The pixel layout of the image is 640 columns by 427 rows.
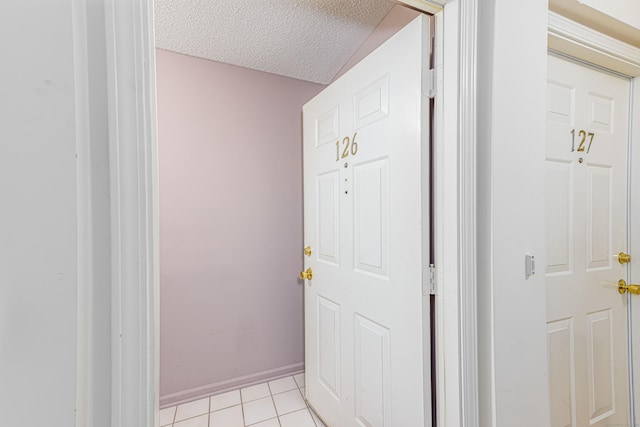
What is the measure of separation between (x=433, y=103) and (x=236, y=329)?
180cm

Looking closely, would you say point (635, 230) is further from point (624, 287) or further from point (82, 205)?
point (82, 205)

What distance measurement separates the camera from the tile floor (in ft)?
4.85

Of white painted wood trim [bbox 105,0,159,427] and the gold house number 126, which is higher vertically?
the gold house number 126

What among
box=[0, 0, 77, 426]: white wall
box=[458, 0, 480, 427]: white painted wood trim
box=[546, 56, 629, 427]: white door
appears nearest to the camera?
box=[0, 0, 77, 426]: white wall

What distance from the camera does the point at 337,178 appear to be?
133 cm

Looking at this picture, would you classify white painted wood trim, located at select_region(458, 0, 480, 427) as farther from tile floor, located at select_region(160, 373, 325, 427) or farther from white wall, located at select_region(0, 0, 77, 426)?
tile floor, located at select_region(160, 373, 325, 427)

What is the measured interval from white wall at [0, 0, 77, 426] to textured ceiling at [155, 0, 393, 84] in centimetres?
131

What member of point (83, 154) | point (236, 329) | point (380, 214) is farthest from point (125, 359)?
point (236, 329)

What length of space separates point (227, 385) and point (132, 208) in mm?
1843

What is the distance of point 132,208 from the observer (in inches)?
15.4

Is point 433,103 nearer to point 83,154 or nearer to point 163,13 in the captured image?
point 83,154

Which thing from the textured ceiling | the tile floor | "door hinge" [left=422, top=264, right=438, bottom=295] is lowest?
the tile floor

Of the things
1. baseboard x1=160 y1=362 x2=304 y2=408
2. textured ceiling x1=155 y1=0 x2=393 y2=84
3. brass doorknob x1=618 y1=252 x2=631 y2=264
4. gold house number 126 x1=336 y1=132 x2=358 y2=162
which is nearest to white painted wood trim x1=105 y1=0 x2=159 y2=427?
gold house number 126 x1=336 y1=132 x2=358 y2=162

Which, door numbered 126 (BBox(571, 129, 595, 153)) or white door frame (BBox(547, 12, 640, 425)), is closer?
white door frame (BBox(547, 12, 640, 425))
